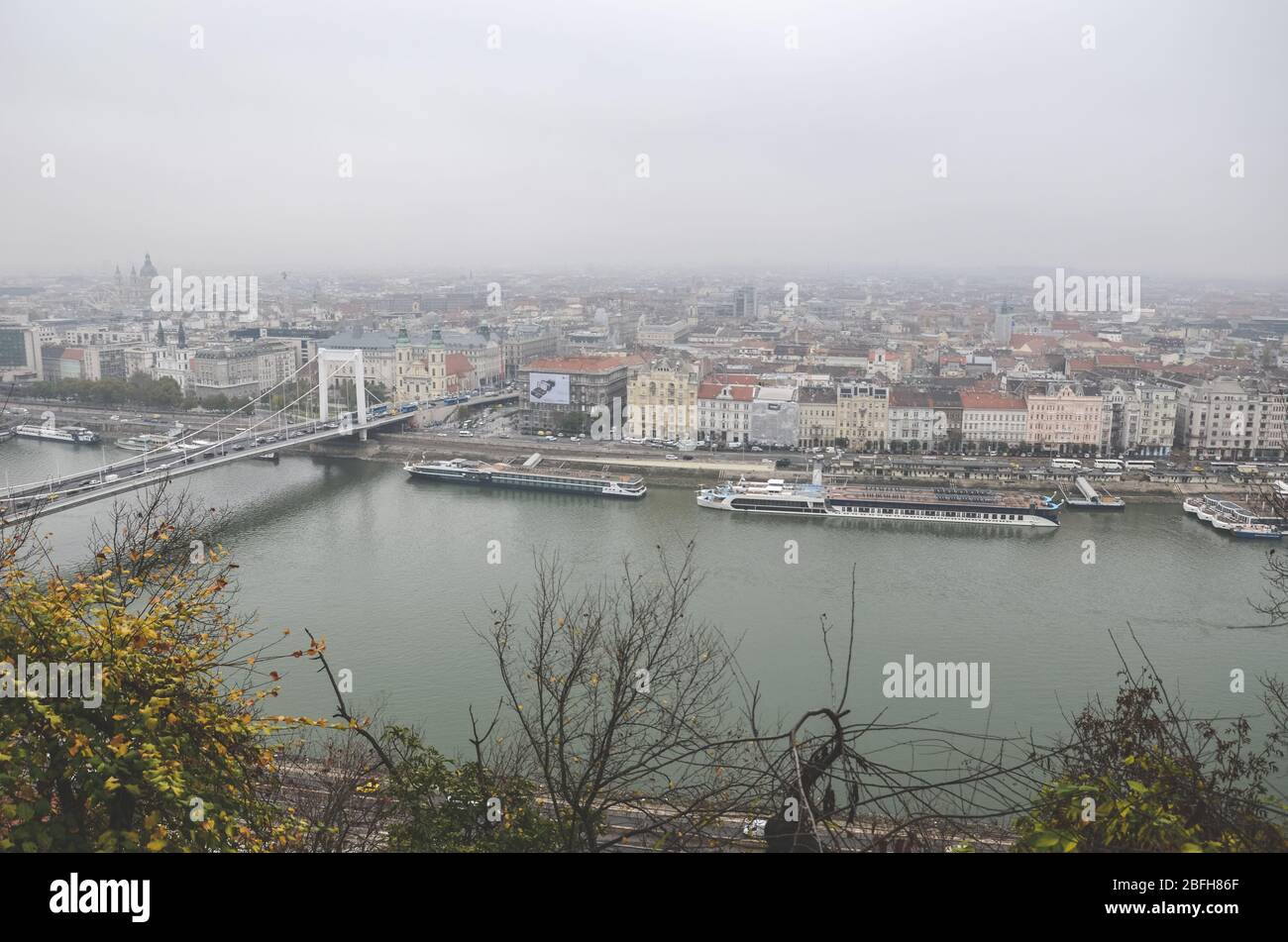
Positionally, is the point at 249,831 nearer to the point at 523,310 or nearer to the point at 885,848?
the point at 885,848

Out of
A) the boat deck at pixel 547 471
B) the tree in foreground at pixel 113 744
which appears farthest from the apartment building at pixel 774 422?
the tree in foreground at pixel 113 744

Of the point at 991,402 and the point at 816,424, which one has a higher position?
the point at 991,402

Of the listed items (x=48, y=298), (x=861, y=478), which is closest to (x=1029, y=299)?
(x=861, y=478)

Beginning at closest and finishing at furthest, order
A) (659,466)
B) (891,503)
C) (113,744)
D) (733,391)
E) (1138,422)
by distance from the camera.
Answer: (113,744) < (891,503) < (659,466) < (1138,422) < (733,391)

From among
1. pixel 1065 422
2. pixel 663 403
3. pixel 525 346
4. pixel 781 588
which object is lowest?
pixel 781 588

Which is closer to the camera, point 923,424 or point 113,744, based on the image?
point 113,744

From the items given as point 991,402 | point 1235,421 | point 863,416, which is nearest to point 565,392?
point 863,416

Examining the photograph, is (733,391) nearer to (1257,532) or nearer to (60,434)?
(1257,532)
